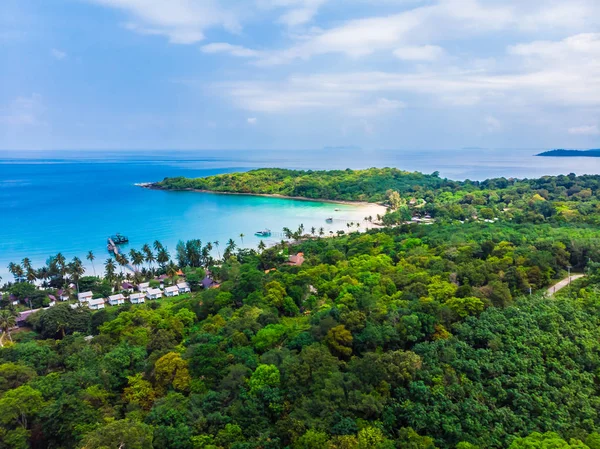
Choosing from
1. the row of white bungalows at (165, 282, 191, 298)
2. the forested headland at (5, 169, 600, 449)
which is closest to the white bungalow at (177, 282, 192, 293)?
the row of white bungalows at (165, 282, 191, 298)

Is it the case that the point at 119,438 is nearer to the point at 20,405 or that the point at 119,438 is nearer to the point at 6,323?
the point at 20,405

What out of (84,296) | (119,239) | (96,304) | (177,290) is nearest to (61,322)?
(96,304)

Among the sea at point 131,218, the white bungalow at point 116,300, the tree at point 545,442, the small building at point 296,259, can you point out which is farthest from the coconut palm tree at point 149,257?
the tree at point 545,442

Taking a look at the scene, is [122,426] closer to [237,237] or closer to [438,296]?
[438,296]

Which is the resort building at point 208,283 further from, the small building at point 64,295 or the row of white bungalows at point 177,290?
the small building at point 64,295

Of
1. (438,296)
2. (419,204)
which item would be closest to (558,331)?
(438,296)
